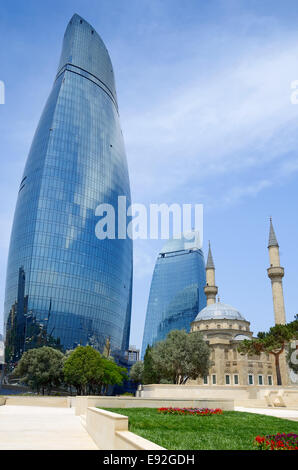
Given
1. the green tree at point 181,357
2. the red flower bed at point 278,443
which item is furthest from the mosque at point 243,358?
the red flower bed at point 278,443

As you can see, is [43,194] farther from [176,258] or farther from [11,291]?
[176,258]

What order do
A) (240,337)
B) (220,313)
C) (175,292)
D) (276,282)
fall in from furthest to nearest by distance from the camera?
1. (175,292)
2. (220,313)
3. (240,337)
4. (276,282)

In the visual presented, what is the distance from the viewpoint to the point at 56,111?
10500 cm

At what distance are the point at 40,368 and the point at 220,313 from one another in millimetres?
34063

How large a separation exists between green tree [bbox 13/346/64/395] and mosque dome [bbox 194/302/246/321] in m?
29.1

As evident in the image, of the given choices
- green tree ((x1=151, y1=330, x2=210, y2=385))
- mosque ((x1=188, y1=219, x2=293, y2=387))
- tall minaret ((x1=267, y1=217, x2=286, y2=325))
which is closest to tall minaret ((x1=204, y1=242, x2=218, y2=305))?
mosque ((x1=188, y1=219, x2=293, y2=387))

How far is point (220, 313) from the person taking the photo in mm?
76500

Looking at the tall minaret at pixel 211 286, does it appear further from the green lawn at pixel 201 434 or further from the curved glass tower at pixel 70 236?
the green lawn at pixel 201 434

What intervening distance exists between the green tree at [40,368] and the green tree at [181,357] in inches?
667

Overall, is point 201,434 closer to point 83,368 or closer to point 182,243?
point 83,368

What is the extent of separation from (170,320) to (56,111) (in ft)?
325

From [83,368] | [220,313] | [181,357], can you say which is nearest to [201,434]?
[181,357]

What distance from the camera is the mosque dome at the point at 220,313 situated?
249 feet
